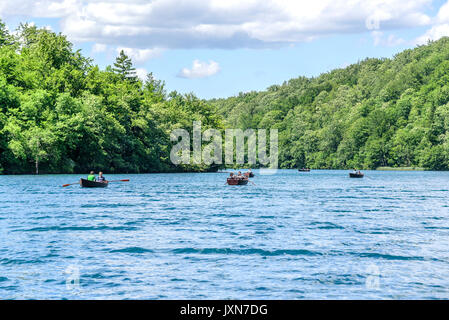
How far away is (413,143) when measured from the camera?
14512 centimetres

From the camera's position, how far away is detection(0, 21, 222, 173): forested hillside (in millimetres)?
74625

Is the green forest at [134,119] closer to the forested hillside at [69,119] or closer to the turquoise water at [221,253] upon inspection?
the forested hillside at [69,119]

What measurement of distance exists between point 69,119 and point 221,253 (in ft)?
208

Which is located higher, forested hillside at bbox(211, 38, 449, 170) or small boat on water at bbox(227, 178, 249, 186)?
forested hillside at bbox(211, 38, 449, 170)

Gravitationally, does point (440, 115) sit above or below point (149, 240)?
above

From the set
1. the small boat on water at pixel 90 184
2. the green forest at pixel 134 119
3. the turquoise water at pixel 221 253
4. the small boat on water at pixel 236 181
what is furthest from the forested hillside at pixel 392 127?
the turquoise water at pixel 221 253

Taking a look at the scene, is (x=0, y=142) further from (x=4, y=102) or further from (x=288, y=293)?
(x=288, y=293)

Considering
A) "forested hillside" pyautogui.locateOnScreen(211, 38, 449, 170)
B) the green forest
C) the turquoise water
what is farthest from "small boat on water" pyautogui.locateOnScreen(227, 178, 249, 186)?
"forested hillside" pyautogui.locateOnScreen(211, 38, 449, 170)

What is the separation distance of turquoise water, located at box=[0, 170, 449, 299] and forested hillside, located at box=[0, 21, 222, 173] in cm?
4120

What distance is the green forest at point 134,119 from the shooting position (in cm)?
7725

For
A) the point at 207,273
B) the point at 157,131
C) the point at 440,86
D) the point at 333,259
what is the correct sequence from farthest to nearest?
the point at 440,86, the point at 157,131, the point at 333,259, the point at 207,273

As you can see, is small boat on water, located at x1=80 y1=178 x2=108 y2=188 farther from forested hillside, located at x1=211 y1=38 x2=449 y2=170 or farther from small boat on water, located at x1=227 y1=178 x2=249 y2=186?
forested hillside, located at x1=211 y1=38 x2=449 y2=170

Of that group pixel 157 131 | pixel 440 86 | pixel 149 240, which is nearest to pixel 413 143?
pixel 440 86
